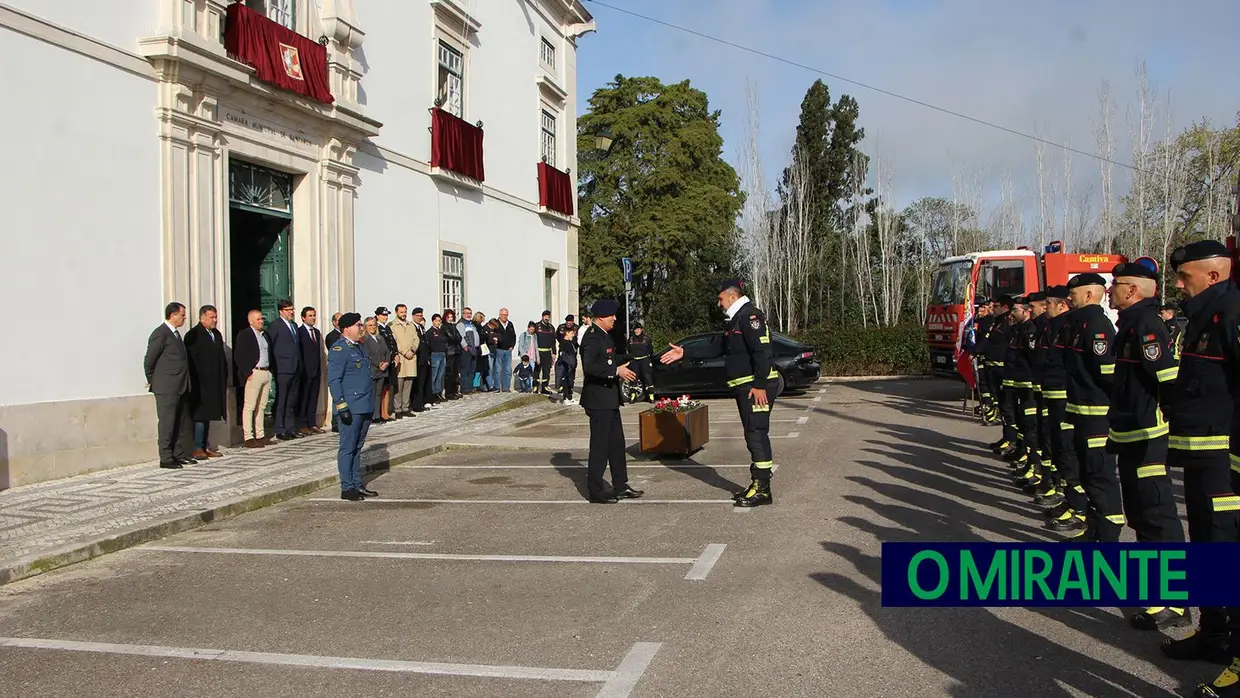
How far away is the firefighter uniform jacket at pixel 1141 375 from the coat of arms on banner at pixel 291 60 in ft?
38.7

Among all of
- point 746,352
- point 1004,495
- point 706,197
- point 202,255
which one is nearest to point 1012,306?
point 1004,495

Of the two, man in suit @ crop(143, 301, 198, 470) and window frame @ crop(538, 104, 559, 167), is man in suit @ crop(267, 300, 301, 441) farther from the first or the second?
window frame @ crop(538, 104, 559, 167)

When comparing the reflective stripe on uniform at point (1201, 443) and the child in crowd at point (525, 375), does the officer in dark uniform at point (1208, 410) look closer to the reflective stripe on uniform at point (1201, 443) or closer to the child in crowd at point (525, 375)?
the reflective stripe on uniform at point (1201, 443)

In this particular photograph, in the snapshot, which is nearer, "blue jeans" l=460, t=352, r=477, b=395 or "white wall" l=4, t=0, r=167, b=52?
"white wall" l=4, t=0, r=167, b=52

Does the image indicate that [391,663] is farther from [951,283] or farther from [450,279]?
[951,283]

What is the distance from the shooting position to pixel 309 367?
1352 centimetres

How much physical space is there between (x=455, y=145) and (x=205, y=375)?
923cm

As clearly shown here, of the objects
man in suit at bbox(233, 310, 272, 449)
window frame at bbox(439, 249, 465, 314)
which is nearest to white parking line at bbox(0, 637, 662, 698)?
man in suit at bbox(233, 310, 272, 449)

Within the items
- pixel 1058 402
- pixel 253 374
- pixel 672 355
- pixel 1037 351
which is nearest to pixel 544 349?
pixel 253 374

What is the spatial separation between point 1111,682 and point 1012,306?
743cm

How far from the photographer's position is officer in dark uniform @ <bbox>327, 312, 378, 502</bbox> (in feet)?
30.5

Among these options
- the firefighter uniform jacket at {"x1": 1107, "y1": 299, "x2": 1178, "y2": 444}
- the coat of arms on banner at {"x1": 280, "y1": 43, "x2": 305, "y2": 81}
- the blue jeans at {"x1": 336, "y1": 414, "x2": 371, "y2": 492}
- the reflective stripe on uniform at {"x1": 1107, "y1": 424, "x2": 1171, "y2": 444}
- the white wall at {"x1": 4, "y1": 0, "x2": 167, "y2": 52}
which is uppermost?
the coat of arms on banner at {"x1": 280, "y1": 43, "x2": 305, "y2": 81}

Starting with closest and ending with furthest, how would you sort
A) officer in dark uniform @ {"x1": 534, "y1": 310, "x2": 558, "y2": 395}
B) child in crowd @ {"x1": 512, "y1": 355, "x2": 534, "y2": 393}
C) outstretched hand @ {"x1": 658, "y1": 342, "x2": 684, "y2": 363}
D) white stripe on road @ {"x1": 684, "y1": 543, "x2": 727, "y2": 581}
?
white stripe on road @ {"x1": 684, "y1": 543, "x2": 727, "y2": 581} < outstretched hand @ {"x1": 658, "y1": 342, "x2": 684, "y2": 363} < officer in dark uniform @ {"x1": 534, "y1": 310, "x2": 558, "y2": 395} < child in crowd @ {"x1": 512, "y1": 355, "x2": 534, "y2": 393}

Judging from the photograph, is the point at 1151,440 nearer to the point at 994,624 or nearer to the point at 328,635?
the point at 994,624
